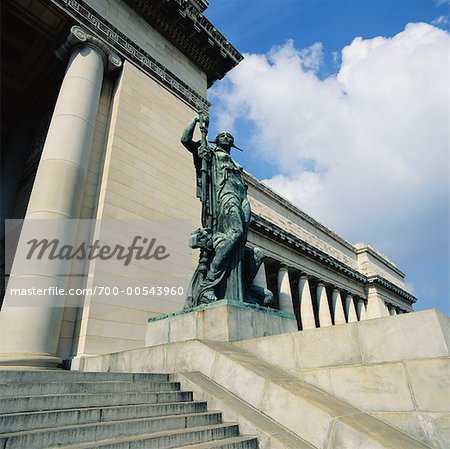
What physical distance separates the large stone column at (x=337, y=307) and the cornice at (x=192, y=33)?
22.3 meters

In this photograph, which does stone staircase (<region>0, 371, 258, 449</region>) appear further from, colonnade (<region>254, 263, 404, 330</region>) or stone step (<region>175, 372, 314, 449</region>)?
colonnade (<region>254, 263, 404, 330</region>)

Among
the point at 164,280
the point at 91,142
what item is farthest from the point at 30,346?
the point at 91,142

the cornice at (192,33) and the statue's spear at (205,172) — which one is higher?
the cornice at (192,33)

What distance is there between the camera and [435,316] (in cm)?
366

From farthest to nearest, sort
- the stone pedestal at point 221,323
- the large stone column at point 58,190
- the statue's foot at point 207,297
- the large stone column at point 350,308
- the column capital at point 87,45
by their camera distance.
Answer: the large stone column at point 350,308
the column capital at point 87,45
the large stone column at point 58,190
the statue's foot at point 207,297
the stone pedestal at point 221,323

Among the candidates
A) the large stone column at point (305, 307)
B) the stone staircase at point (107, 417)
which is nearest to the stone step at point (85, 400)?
the stone staircase at point (107, 417)

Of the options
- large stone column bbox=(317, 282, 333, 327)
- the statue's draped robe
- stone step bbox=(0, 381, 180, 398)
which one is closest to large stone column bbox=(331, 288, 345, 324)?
large stone column bbox=(317, 282, 333, 327)

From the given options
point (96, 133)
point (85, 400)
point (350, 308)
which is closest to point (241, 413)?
point (85, 400)

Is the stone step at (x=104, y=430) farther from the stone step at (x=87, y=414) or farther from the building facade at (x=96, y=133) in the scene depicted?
the building facade at (x=96, y=133)

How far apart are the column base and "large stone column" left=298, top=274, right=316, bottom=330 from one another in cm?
1991

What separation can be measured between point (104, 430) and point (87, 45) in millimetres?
13317

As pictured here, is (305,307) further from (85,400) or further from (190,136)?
(85,400)

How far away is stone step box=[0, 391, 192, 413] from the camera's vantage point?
3469 mm

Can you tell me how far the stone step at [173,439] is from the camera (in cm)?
295
